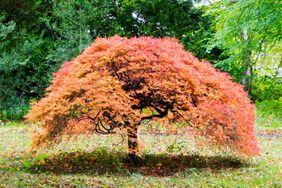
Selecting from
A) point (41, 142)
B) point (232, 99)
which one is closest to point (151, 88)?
point (232, 99)

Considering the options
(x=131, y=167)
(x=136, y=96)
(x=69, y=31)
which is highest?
(x=69, y=31)

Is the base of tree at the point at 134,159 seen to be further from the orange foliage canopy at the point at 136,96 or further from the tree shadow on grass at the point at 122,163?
the orange foliage canopy at the point at 136,96

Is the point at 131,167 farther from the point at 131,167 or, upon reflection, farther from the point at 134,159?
the point at 134,159

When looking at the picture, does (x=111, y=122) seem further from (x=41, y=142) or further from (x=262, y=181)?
(x=262, y=181)

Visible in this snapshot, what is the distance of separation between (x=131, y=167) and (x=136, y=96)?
1267mm

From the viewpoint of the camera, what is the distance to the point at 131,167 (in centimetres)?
759

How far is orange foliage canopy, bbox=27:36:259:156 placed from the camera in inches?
278

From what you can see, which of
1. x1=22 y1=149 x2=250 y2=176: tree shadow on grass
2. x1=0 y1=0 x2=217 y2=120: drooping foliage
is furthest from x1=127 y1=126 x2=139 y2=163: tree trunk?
x1=0 y1=0 x2=217 y2=120: drooping foliage

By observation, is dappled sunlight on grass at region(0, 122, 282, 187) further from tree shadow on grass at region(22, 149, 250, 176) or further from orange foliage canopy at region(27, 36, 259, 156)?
orange foliage canopy at region(27, 36, 259, 156)

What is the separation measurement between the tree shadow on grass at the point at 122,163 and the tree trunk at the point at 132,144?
119 millimetres

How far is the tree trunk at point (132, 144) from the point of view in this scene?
7402 mm

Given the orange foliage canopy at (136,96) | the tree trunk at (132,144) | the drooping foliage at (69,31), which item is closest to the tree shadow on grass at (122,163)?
the tree trunk at (132,144)

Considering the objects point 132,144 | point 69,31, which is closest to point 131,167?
point 132,144

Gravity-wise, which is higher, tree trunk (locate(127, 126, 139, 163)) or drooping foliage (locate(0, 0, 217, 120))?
drooping foliage (locate(0, 0, 217, 120))
